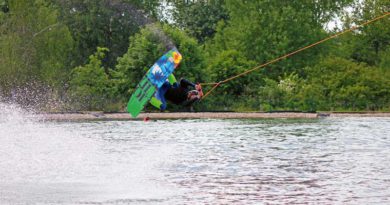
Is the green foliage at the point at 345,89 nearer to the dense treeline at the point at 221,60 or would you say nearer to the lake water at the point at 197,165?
the dense treeline at the point at 221,60

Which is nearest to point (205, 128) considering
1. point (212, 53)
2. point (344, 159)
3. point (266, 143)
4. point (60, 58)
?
point (266, 143)

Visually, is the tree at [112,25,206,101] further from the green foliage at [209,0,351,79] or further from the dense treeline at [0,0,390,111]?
the green foliage at [209,0,351,79]

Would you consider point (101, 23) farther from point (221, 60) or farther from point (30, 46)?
point (221, 60)

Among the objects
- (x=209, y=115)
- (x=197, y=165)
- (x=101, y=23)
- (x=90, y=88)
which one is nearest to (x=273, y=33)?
(x=101, y=23)

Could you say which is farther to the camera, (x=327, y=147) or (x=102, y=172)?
(x=327, y=147)

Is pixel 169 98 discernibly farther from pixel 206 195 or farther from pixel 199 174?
pixel 206 195

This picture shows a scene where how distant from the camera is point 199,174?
22.4 meters

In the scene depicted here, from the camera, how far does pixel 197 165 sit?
80.9 feet

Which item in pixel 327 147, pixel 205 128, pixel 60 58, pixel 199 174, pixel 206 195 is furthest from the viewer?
pixel 60 58

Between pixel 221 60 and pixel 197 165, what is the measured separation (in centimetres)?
3496

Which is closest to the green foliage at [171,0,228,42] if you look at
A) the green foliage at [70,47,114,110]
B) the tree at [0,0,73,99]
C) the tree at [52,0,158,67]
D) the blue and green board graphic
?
the tree at [52,0,158,67]

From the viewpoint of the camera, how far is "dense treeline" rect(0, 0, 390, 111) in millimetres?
57781

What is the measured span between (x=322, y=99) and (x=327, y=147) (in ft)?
89.7

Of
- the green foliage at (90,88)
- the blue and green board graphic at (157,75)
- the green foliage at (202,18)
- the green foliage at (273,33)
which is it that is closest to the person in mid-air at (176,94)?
the blue and green board graphic at (157,75)
